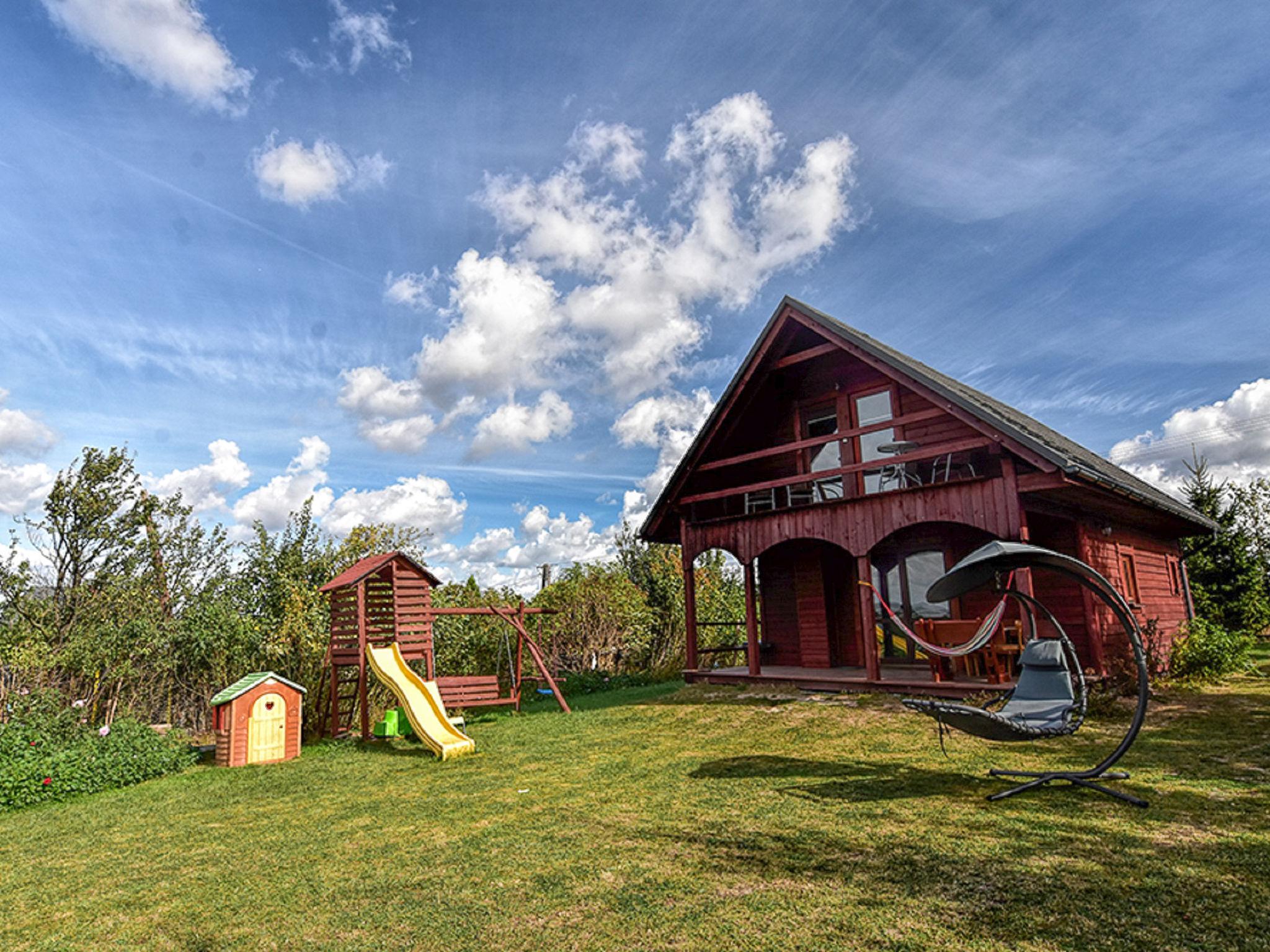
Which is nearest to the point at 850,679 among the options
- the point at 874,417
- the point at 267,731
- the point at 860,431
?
the point at 860,431

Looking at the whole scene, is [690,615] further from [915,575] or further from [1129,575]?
[1129,575]

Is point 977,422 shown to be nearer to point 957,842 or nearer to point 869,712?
point 869,712

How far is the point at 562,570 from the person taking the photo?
23.3 meters

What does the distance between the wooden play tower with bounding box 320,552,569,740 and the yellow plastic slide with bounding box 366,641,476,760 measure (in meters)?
0.32

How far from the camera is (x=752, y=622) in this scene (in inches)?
494

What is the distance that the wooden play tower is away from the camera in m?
11.6

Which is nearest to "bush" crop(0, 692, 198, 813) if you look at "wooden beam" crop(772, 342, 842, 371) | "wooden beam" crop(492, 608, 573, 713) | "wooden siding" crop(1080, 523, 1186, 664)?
"wooden beam" crop(492, 608, 573, 713)

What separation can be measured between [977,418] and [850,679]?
4.45 meters

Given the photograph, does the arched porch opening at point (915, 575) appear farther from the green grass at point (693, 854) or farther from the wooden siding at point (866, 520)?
the green grass at point (693, 854)

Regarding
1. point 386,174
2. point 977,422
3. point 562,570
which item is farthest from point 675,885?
point 562,570

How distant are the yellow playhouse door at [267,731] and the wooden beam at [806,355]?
9.90 meters

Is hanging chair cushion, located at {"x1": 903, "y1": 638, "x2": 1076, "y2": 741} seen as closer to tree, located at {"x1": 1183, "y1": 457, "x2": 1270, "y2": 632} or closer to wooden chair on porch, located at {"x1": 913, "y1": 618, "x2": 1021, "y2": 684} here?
wooden chair on porch, located at {"x1": 913, "y1": 618, "x2": 1021, "y2": 684}

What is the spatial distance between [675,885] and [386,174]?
13.0 m

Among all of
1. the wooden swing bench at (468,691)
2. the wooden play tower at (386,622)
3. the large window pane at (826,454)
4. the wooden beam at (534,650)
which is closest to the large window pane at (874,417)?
the large window pane at (826,454)
